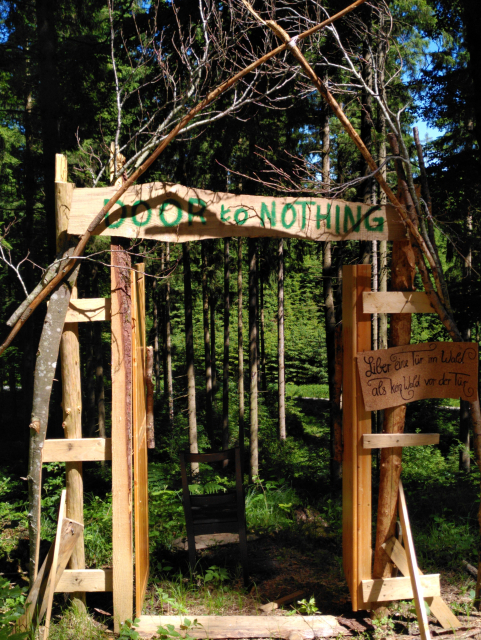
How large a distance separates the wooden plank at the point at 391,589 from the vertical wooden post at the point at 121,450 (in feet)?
5.55

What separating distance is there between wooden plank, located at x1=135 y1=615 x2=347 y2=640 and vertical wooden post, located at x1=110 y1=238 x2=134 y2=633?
205mm

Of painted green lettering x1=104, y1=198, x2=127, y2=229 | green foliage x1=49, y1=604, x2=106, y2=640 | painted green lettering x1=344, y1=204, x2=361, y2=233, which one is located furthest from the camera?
painted green lettering x1=344, y1=204, x2=361, y2=233

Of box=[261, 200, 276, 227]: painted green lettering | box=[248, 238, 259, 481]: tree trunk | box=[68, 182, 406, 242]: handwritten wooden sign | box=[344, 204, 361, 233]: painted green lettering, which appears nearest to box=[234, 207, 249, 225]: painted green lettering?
box=[68, 182, 406, 242]: handwritten wooden sign

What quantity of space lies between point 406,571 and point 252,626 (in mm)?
1190

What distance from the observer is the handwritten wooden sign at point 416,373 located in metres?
3.55

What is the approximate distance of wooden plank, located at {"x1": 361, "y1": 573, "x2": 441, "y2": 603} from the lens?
11.6 ft

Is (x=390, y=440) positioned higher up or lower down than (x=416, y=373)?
lower down

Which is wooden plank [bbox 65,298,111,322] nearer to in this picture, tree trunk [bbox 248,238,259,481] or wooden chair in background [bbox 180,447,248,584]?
wooden chair in background [bbox 180,447,248,584]

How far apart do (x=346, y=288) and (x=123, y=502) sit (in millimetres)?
2251

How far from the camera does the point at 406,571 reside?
11.9 feet

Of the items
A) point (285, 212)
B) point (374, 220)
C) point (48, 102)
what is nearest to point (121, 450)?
point (285, 212)

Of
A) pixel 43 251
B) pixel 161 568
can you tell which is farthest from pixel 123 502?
pixel 43 251

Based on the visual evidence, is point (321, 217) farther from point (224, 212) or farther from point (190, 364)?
point (190, 364)

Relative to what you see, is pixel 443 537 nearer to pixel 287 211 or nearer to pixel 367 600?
pixel 367 600
